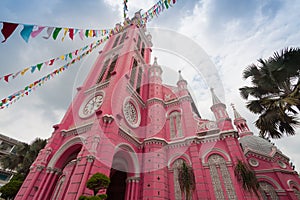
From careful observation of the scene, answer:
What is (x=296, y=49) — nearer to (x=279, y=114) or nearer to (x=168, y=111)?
(x=279, y=114)

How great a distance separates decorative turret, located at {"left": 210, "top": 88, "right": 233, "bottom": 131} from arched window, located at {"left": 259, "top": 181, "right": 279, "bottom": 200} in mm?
6721

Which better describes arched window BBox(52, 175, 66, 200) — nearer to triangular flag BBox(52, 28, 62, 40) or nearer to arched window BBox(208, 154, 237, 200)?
triangular flag BBox(52, 28, 62, 40)

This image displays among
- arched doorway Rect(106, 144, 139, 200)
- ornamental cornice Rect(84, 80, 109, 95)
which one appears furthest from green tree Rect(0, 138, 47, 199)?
arched doorway Rect(106, 144, 139, 200)

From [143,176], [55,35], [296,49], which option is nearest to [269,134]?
[296,49]

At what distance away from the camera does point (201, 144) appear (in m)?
13.0

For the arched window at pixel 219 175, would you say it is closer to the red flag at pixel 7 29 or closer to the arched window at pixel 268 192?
the arched window at pixel 268 192

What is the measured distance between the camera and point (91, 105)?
1353 centimetres

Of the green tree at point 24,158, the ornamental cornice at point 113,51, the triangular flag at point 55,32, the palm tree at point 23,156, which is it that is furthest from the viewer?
the ornamental cornice at point 113,51

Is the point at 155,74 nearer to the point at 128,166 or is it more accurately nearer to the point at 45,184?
the point at 128,166

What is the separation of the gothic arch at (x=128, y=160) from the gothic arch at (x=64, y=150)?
121 inches

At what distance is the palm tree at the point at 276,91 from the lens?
7.02 metres

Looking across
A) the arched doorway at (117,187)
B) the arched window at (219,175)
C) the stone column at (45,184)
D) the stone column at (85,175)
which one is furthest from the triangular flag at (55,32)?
the arched window at (219,175)

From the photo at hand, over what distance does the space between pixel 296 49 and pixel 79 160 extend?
492 inches

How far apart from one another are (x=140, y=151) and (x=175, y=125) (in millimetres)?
4810
